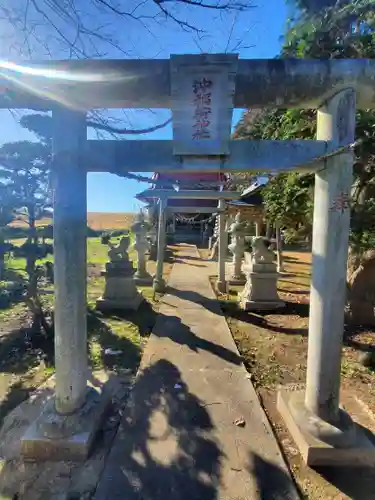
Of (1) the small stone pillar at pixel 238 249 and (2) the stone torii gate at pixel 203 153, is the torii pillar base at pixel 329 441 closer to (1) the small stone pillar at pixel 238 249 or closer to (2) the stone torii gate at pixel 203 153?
(2) the stone torii gate at pixel 203 153

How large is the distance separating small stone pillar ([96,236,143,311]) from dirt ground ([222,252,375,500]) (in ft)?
7.68

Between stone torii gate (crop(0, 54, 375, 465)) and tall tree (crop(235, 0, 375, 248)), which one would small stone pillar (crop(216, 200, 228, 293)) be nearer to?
tall tree (crop(235, 0, 375, 248))

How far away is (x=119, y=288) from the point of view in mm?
8008

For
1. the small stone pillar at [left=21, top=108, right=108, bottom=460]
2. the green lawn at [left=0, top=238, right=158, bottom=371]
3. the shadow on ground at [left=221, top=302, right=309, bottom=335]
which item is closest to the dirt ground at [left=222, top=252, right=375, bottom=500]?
the shadow on ground at [left=221, top=302, right=309, bottom=335]

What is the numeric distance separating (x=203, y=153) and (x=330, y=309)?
1841mm

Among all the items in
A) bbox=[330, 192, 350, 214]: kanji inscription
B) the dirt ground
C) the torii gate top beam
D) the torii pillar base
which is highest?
the torii gate top beam

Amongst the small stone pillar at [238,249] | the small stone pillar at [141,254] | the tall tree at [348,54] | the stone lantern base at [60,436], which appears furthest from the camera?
the small stone pillar at [238,249]

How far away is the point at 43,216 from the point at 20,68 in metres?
2.35

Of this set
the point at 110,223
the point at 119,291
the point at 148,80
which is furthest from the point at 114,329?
the point at 110,223

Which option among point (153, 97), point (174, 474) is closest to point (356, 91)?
point (153, 97)

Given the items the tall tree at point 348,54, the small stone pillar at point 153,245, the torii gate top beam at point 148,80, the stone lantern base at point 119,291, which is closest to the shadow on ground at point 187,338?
the stone lantern base at point 119,291

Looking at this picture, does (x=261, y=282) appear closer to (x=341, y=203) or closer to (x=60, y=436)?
(x=341, y=203)

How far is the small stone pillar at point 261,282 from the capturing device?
8.11 meters

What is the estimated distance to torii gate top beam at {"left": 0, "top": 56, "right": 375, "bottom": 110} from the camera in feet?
9.37
